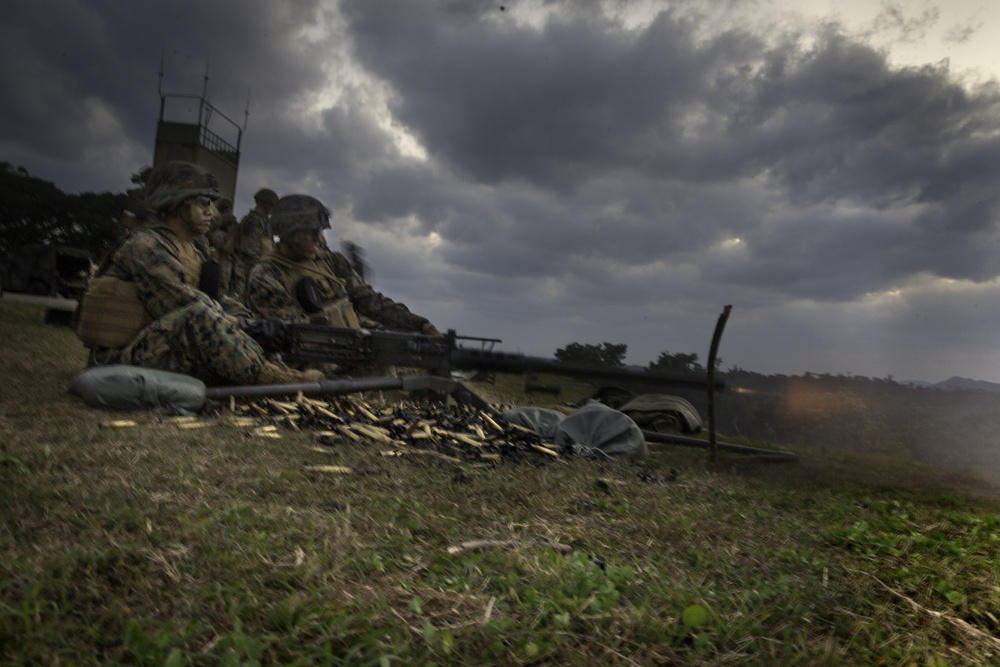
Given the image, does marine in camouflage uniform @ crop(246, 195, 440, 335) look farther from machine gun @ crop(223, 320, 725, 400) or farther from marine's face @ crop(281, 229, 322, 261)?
machine gun @ crop(223, 320, 725, 400)

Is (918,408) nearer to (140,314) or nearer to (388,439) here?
(388,439)

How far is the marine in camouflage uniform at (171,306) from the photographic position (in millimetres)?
5719

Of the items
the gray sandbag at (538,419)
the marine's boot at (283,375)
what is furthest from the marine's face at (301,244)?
the gray sandbag at (538,419)

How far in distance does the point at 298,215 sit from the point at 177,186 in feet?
7.39

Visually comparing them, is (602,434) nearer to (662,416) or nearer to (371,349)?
(662,416)

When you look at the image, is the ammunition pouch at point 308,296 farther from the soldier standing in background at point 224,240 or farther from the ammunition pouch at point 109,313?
the soldier standing in background at point 224,240

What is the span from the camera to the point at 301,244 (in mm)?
8211

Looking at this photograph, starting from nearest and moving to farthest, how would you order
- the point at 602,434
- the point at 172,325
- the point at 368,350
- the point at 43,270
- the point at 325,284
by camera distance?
the point at 602,434 → the point at 172,325 → the point at 368,350 → the point at 325,284 → the point at 43,270

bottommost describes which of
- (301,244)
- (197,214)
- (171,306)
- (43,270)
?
(171,306)

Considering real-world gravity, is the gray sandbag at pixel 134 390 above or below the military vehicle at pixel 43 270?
below

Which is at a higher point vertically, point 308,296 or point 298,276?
point 298,276

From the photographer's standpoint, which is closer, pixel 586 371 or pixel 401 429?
pixel 586 371

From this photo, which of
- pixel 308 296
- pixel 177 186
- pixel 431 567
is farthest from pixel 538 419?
pixel 431 567

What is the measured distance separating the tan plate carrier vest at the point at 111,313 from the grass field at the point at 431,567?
1.79 m
